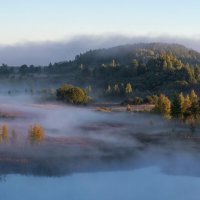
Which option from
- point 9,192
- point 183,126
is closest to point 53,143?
point 9,192

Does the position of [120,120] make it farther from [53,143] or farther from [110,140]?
[53,143]

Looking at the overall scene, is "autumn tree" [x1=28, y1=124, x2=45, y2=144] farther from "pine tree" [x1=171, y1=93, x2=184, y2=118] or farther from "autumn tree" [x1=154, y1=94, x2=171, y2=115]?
"pine tree" [x1=171, y1=93, x2=184, y2=118]

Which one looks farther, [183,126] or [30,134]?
[183,126]

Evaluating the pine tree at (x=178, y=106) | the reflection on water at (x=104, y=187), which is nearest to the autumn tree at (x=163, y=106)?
the pine tree at (x=178, y=106)

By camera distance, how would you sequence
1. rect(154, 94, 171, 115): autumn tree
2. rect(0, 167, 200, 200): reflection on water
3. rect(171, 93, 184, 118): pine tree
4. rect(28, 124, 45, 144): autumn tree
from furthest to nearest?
rect(154, 94, 171, 115): autumn tree
rect(171, 93, 184, 118): pine tree
rect(28, 124, 45, 144): autumn tree
rect(0, 167, 200, 200): reflection on water

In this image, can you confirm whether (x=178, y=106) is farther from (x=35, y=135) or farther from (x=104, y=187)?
(x=104, y=187)

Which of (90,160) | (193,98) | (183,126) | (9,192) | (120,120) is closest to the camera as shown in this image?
(9,192)

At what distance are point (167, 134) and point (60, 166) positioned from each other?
2573cm

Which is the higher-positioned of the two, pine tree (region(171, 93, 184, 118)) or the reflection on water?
pine tree (region(171, 93, 184, 118))

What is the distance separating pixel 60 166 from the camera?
48.0m

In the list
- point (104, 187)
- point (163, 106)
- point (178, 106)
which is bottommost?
point (104, 187)

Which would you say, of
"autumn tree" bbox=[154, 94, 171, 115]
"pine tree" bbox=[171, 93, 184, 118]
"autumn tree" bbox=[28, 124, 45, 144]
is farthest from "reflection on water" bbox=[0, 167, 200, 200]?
"autumn tree" bbox=[154, 94, 171, 115]

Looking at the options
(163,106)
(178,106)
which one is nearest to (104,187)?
(178,106)

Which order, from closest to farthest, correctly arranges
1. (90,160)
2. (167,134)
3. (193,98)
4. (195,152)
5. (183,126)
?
(90,160), (195,152), (167,134), (183,126), (193,98)
